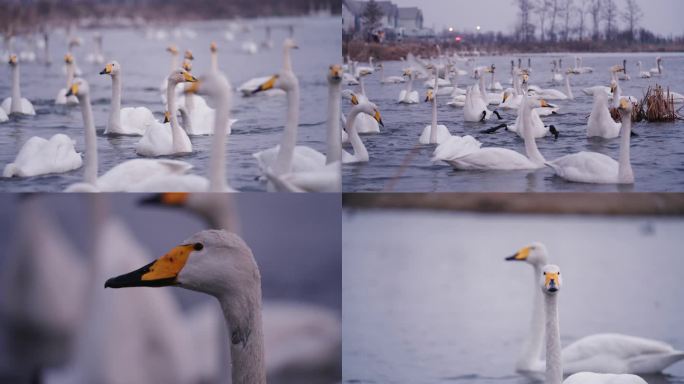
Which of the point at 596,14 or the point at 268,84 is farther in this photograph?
the point at 596,14

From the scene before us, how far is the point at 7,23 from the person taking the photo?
4957mm

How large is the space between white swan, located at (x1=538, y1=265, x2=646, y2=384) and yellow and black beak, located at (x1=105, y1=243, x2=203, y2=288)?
132cm

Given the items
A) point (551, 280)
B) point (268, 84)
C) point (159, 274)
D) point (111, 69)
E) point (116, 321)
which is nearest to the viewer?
point (159, 274)

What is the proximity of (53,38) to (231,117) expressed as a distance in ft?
2.61

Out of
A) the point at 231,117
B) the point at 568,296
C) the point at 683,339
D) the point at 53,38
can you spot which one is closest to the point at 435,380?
the point at 568,296

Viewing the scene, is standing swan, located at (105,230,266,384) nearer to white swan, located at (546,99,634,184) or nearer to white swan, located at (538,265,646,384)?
white swan, located at (538,265,646,384)

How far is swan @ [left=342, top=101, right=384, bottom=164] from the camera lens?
4.79 m

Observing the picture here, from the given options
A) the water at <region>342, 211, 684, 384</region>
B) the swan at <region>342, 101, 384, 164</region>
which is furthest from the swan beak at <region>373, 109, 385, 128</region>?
the water at <region>342, 211, 684, 384</region>

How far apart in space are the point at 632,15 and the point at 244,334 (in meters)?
2.05

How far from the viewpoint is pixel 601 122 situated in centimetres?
485

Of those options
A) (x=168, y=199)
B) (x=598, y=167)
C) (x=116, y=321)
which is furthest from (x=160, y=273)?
(x=598, y=167)

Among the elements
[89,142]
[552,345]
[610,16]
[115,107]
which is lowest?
[552,345]

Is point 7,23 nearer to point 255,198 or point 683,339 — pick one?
point 255,198

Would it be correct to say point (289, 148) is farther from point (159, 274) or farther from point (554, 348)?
point (554, 348)
